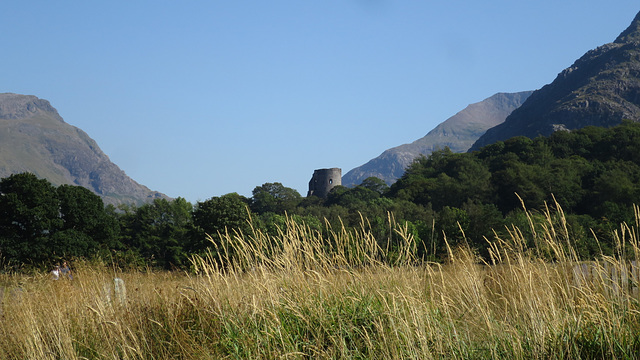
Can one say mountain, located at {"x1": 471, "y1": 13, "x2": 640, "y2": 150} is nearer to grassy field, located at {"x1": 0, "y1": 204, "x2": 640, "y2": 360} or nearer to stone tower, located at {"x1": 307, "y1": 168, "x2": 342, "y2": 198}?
stone tower, located at {"x1": 307, "y1": 168, "x2": 342, "y2": 198}

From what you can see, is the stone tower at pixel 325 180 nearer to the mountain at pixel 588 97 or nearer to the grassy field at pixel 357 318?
the mountain at pixel 588 97

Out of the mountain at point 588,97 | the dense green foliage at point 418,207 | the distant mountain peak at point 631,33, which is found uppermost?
the distant mountain peak at point 631,33

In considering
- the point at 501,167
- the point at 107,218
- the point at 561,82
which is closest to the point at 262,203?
the point at 501,167

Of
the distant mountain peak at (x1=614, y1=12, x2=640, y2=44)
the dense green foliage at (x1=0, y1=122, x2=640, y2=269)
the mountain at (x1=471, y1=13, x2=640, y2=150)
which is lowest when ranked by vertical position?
the dense green foliage at (x1=0, y1=122, x2=640, y2=269)

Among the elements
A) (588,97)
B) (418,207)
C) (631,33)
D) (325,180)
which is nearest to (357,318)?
(418,207)

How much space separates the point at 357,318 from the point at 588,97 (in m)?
131

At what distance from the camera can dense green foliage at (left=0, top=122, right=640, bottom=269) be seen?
32000mm

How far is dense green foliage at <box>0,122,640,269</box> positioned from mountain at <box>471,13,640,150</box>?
166 feet

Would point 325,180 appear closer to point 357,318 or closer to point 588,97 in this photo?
point 588,97

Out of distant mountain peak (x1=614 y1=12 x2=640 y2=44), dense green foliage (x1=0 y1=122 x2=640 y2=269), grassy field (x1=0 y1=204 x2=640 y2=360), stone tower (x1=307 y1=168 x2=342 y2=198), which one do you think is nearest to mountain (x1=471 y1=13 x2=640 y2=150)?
distant mountain peak (x1=614 y1=12 x2=640 y2=44)

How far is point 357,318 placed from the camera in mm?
4090

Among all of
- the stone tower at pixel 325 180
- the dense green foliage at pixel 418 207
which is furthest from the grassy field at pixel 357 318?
the stone tower at pixel 325 180

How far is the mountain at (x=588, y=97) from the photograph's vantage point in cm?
11281

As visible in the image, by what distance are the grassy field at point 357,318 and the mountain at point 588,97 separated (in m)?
109
